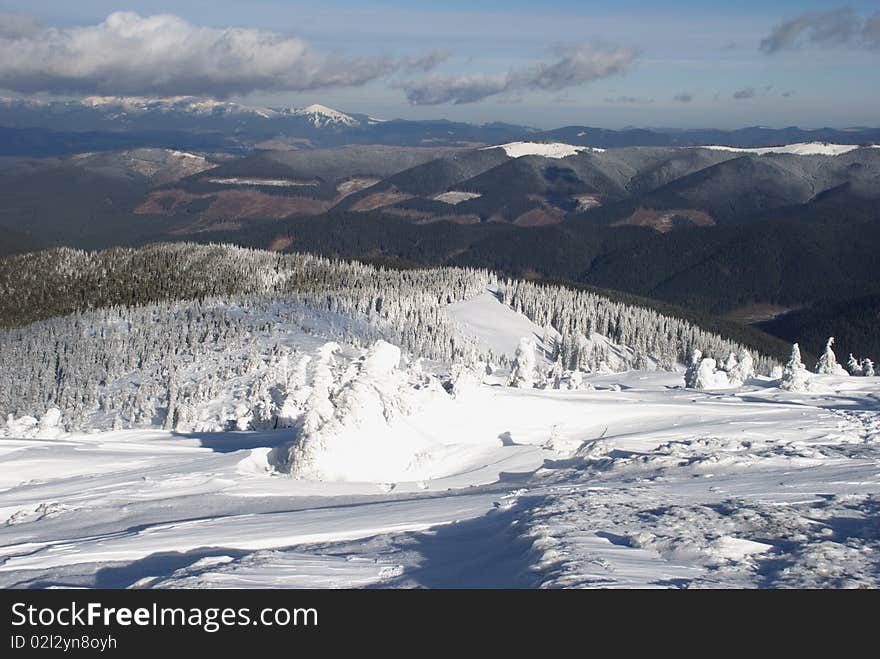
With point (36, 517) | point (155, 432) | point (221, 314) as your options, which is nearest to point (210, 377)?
point (221, 314)

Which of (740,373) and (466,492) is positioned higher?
(740,373)

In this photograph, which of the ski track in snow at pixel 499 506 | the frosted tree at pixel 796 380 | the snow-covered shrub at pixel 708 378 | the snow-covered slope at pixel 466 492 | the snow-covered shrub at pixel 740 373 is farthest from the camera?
the snow-covered shrub at pixel 740 373

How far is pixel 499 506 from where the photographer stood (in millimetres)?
27234

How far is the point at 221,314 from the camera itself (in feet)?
462

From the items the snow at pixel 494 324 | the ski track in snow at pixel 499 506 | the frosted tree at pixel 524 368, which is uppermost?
the snow at pixel 494 324

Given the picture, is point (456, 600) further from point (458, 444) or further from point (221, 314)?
point (221, 314)

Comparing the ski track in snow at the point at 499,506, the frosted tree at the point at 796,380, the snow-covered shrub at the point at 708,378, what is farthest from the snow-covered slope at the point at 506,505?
the snow-covered shrub at the point at 708,378

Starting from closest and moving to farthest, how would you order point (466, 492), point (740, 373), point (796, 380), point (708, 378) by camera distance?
point (466, 492), point (796, 380), point (708, 378), point (740, 373)

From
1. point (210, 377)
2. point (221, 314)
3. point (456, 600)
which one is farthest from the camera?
point (221, 314)

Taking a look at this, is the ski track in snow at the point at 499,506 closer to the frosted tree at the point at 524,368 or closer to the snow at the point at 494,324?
the frosted tree at the point at 524,368

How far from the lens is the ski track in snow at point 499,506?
19234 millimetres

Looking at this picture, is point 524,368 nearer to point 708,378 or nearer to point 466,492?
point 708,378

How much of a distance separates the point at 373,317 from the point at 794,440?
11341 centimetres

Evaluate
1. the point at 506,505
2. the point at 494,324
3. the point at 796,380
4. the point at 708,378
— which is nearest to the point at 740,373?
the point at 708,378
